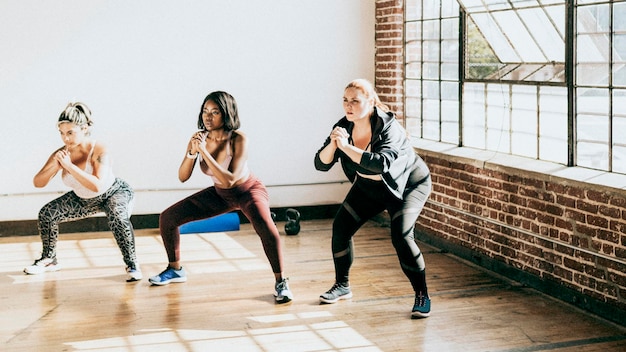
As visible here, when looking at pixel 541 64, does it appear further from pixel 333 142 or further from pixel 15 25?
pixel 15 25

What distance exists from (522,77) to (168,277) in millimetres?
2946

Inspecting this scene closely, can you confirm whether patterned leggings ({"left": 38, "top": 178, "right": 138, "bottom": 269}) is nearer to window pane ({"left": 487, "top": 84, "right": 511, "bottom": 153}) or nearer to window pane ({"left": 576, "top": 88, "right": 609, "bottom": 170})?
window pane ({"left": 487, "top": 84, "right": 511, "bottom": 153})

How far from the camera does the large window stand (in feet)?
17.8

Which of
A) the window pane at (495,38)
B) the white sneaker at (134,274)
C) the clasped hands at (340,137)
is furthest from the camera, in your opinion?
the window pane at (495,38)

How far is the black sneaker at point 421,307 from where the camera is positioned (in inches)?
210

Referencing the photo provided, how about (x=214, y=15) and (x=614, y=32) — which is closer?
(x=614, y=32)

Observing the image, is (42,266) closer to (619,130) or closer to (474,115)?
(474,115)

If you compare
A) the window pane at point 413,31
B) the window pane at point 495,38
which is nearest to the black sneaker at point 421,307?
the window pane at point 495,38

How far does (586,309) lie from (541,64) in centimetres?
176

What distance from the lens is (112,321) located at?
17.7 feet

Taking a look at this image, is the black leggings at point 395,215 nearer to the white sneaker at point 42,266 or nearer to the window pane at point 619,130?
the window pane at point 619,130

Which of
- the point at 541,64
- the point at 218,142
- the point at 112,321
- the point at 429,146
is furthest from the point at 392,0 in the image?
the point at 112,321

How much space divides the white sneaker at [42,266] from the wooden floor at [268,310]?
0.08 metres

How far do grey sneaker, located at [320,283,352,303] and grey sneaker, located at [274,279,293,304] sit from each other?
0.22 meters
